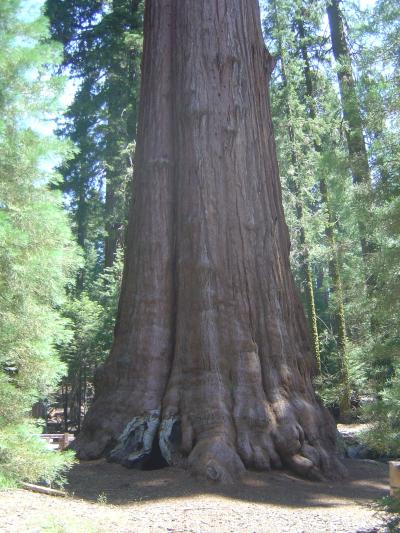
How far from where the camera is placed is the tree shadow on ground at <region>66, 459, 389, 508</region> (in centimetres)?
601

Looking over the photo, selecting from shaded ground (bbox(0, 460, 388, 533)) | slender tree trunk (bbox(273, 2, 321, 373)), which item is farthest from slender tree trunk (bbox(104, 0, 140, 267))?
shaded ground (bbox(0, 460, 388, 533))

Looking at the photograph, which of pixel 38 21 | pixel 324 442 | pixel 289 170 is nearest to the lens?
pixel 38 21

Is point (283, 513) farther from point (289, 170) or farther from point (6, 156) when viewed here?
point (289, 170)

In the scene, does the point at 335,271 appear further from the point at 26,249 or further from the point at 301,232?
the point at 26,249

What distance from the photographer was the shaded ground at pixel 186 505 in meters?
4.72

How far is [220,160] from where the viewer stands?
8.49 m

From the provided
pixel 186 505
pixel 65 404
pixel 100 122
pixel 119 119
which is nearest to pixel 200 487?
pixel 186 505

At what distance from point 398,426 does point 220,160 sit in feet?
14.5

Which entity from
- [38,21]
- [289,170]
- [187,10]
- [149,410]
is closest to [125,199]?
[289,170]

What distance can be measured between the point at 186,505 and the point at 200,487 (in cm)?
63

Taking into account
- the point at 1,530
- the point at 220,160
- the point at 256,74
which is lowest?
the point at 1,530

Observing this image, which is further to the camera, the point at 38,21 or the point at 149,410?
the point at 149,410

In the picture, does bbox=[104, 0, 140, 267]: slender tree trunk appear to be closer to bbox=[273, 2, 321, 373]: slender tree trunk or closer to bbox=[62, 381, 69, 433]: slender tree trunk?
bbox=[273, 2, 321, 373]: slender tree trunk

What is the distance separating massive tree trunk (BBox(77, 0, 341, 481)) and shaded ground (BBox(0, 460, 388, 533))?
292 mm
